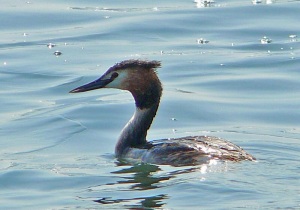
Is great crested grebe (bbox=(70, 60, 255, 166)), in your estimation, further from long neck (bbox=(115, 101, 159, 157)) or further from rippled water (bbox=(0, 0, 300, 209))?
rippled water (bbox=(0, 0, 300, 209))

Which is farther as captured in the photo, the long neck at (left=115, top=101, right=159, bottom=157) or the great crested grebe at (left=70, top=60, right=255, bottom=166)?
the long neck at (left=115, top=101, right=159, bottom=157)

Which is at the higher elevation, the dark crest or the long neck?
the dark crest

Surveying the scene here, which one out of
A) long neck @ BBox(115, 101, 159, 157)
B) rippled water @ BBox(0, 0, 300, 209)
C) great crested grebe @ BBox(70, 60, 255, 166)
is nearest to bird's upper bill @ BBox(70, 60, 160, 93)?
great crested grebe @ BBox(70, 60, 255, 166)

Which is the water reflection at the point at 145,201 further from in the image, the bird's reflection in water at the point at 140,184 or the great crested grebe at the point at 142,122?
the great crested grebe at the point at 142,122

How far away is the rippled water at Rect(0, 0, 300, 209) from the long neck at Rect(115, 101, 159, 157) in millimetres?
274

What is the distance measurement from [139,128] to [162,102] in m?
2.23

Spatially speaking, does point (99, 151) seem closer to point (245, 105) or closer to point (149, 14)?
point (245, 105)

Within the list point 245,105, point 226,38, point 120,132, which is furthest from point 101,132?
point 226,38

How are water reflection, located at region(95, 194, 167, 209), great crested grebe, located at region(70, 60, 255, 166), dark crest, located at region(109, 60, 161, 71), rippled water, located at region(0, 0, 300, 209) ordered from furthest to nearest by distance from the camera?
dark crest, located at region(109, 60, 161, 71), great crested grebe, located at region(70, 60, 255, 166), rippled water, located at region(0, 0, 300, 209), water reflection, located at region(95, 194, 167, 209)

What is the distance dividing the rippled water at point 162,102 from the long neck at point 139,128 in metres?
0.27

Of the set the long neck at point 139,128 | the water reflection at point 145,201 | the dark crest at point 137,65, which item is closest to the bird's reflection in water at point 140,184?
the water reflection at point 145,201

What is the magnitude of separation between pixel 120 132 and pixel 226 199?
3.14 m

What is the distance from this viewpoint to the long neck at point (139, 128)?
12.2 m

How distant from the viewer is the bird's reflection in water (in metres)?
10.1
